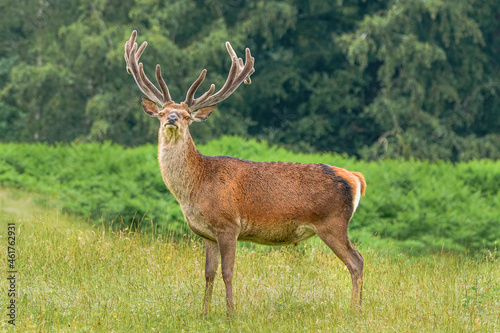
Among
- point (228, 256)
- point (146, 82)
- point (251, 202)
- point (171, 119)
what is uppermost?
point (146, 82)

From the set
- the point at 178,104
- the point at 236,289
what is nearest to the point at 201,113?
the point at 178,104

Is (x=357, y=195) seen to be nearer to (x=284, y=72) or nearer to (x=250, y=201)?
(x=250, y=201)

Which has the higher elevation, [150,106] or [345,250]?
[150,106]

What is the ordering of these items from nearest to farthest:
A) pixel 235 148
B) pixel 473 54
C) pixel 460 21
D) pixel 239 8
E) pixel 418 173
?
1. pixel 418 173
2. pixel 235 148
3. pixel 460 21
4. pixel 473 54
5. pixel 239 8

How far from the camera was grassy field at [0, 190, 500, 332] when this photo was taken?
231 inches

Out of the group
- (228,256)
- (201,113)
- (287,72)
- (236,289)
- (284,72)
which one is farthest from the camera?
(284,72)

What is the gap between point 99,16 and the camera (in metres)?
23.2

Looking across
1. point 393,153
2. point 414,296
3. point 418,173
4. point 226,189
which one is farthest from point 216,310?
point 393,153

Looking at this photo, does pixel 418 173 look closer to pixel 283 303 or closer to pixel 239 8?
pixel 283 303

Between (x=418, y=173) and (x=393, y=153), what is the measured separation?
9.41m

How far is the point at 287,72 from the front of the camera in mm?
23641

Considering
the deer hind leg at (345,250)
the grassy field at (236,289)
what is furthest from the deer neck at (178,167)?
the deer hind leg at (345,250)

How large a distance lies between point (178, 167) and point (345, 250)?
153 cm

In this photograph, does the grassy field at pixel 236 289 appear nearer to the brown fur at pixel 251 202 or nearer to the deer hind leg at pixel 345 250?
the deer hind leg at pixel 345 250
